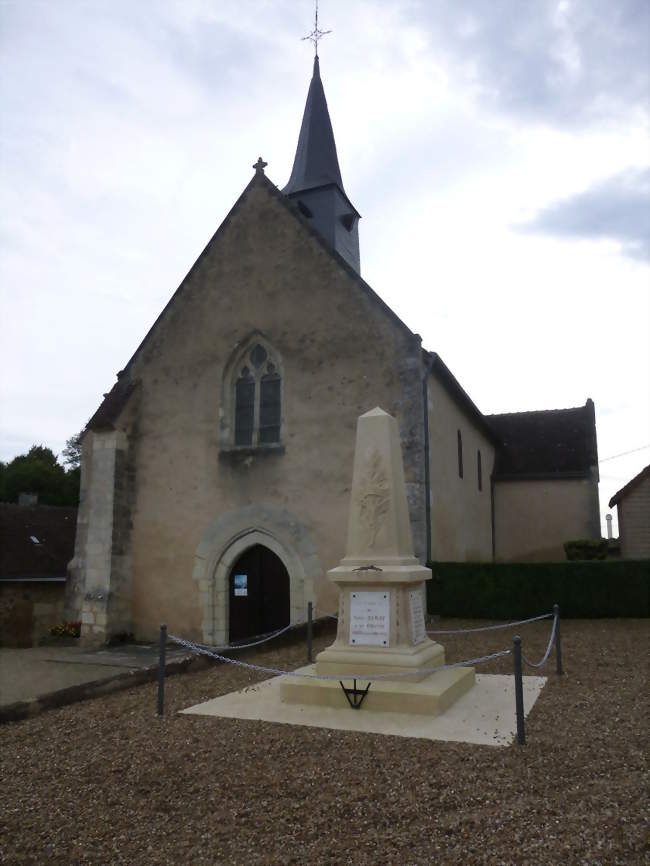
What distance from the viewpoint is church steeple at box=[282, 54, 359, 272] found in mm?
19281

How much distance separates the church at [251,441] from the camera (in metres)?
12.9

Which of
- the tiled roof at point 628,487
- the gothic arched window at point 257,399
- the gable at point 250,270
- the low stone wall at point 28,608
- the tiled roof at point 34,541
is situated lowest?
the low stone wall at point 28,608

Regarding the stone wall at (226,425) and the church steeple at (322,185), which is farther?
the church steeple at (322,185)

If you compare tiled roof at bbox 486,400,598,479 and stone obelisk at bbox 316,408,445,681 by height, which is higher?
tiled roof at bbox 486,400,598,479

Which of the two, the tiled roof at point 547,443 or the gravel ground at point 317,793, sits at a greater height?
the tiled roof at point 547,443

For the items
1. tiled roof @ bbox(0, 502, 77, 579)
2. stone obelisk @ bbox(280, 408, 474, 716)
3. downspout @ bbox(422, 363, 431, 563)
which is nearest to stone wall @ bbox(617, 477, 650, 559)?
downspout @ bbox(422, 363, 431, 563)

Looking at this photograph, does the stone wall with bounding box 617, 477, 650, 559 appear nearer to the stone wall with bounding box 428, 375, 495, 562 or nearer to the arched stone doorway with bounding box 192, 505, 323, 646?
the stone wall with bounding box 428, 375, 495, 562

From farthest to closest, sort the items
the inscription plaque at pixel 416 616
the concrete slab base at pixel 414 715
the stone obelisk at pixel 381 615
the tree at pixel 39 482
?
1. the tree at pixel 39 482
2. the inscription plaque at pixel 416 616
3. the stone obelisk at pixel 381 615
4. the concrete slab base at pixel 414 715

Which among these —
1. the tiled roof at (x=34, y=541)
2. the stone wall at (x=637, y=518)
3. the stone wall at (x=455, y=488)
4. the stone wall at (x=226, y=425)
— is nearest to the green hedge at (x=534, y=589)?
the stone wall at (x=455, y=488)

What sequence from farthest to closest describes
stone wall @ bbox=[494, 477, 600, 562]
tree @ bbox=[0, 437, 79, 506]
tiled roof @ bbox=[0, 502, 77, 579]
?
tree @ bbox=[0, 437, 79, 506]
tiled roof @ bbox=[0, 502, 77, 579]
stone wall @ bbox=[494, 477, 600, 562]

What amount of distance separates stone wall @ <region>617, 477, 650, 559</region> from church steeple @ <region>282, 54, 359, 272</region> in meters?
10.2

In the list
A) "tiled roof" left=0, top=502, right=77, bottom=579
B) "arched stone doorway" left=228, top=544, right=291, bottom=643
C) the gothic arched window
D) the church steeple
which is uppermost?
the church steeple

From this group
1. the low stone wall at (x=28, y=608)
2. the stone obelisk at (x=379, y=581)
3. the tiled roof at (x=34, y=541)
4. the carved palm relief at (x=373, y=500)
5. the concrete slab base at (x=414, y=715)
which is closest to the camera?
the concrete slab base at (x=414, y=715)

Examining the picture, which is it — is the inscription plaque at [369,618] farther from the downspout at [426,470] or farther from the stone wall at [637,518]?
the stone wall at [637,518]
